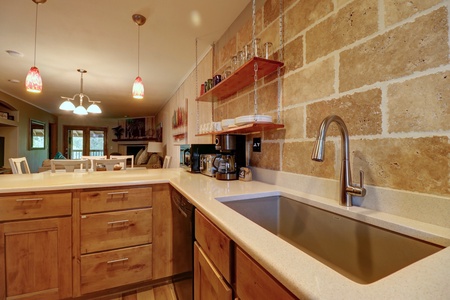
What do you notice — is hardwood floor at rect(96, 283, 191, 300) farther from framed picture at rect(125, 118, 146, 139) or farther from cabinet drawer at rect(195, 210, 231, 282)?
framed picture at rect(125, 118, 146, 139)

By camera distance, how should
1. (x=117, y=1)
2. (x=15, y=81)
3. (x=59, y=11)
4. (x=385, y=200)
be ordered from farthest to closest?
(x=15, y=81) < (x=59, y=11) < (x=117, y=1) < (x=385, y=200)

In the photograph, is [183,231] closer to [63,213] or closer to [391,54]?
[63,213]

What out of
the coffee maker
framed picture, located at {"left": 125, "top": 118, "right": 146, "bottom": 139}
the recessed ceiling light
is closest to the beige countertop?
the coffee maker

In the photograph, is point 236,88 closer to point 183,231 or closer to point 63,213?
point 183,231

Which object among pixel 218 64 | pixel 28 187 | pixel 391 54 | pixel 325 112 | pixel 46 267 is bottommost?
pixel 46 267

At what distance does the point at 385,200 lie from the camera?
2.64ft

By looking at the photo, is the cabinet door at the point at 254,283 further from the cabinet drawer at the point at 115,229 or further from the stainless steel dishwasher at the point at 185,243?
the cabinet drawer at the point at 115,229

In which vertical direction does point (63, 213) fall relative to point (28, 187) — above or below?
below

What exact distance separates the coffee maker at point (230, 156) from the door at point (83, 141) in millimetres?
8923

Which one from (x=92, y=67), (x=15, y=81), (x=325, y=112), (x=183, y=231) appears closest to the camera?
(x=325, y=112)

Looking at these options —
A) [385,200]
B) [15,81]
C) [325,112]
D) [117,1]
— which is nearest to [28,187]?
[117,1]

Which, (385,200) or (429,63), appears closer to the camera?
(429,63)

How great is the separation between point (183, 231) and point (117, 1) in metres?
1.99

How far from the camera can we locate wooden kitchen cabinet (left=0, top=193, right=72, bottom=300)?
1358 millimetres
